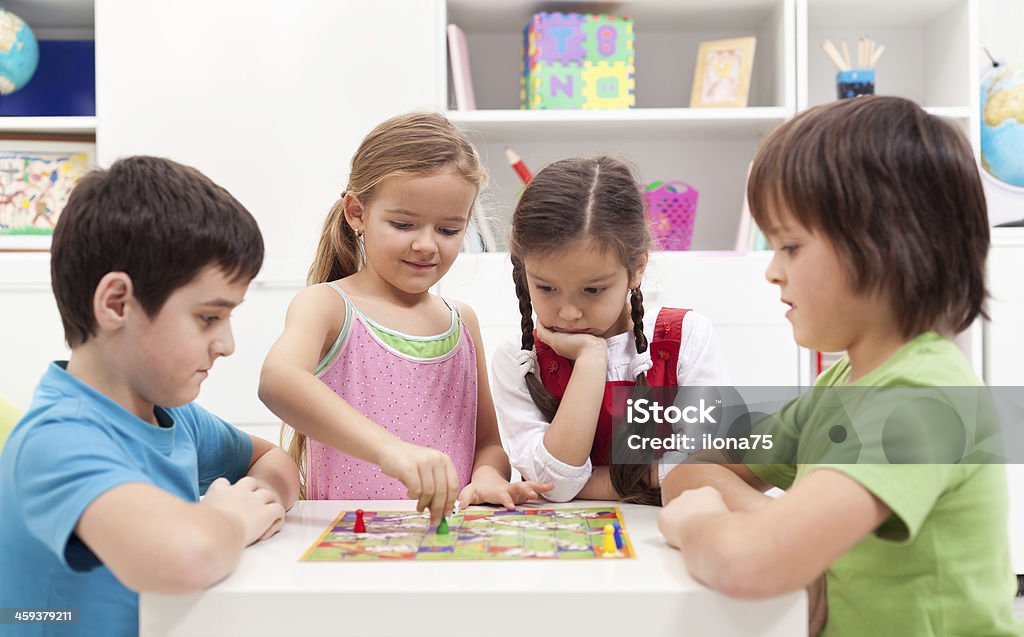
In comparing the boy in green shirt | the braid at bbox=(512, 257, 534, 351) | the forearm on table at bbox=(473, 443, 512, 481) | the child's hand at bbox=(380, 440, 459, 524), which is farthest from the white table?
the braid at bbox=(512, 257, 534, 351)

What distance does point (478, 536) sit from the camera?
2.76ft

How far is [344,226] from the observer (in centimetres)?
140

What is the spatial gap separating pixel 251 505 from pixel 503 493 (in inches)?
11.2

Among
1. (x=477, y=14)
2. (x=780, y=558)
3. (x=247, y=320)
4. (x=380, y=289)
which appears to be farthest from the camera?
(x=477, y=14)

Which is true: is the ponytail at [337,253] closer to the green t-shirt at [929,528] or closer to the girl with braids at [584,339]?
the girl with braids at [584,339]

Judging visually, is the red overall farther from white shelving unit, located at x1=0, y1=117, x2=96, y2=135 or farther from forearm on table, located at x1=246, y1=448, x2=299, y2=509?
white shelving unit, located at x1=0, y1=117, x2=96, y2=135

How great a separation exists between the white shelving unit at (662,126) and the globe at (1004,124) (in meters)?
0.60

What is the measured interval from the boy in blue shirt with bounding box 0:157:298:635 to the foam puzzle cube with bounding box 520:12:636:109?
1640mm

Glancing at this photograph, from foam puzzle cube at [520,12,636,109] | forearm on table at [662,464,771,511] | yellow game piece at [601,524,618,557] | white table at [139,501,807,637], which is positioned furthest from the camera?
foam puzzle cube at [520,12,636,109]

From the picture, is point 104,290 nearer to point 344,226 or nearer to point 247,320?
point 344,226

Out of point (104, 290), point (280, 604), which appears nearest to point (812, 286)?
point (280, 604)

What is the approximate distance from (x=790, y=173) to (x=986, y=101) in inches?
82.7

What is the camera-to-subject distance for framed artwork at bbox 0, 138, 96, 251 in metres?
2.49

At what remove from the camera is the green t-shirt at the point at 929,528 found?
0.73 meters
